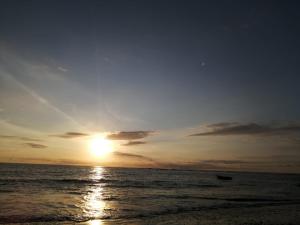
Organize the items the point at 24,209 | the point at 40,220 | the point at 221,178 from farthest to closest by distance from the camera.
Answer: the point at 221,178, the point at 24,209, the point at 40,220

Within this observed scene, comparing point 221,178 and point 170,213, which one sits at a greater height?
point 221,178

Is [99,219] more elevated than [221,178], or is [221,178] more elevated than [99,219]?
[221,178]

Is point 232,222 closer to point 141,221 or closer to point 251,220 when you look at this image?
point 251,220

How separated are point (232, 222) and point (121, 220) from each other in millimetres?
7537

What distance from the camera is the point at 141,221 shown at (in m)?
23.3

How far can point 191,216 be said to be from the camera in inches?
1032

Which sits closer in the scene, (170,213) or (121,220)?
(121,220)

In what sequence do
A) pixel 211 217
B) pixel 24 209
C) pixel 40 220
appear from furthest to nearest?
pixel 24 209
pixel 211 217
pixel 40 220

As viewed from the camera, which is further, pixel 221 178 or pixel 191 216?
pixel 221 178

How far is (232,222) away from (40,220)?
1281 cm

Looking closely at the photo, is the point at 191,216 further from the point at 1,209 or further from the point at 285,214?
the point at 1,209

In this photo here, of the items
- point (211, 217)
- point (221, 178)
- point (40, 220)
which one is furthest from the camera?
point (221, 178)

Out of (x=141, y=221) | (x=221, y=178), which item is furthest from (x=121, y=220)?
(x=221, y=178)

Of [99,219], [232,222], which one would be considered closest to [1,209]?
[99,219]
